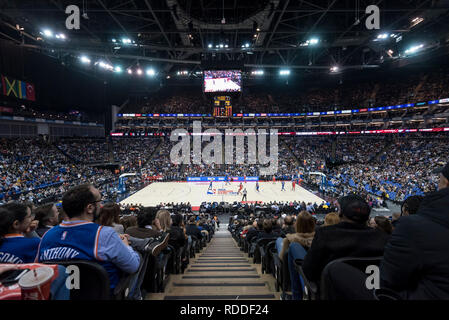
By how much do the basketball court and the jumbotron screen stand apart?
11.8 metres

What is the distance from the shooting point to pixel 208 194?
86.5 ft

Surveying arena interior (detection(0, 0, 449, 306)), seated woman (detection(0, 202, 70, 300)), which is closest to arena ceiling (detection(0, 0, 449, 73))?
arena interior (detection(0, 0, 449, 306))

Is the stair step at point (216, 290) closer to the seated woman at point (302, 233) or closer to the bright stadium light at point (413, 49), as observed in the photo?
the seated woman at point (302, 233)

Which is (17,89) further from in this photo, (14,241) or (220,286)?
(220,286)

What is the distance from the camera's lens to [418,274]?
154cm

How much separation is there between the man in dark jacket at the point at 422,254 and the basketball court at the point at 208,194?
2131 cm

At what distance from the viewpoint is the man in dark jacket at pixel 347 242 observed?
79.5 inches

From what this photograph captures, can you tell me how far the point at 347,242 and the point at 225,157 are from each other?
40487mm

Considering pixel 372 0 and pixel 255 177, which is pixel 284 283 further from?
pixel 255 177

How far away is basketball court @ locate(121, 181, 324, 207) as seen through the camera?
2385cm

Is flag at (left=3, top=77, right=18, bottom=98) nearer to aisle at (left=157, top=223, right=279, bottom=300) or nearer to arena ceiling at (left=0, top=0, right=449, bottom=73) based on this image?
arena ceiling at (left=0, top=0, right=449, bottom=73)
